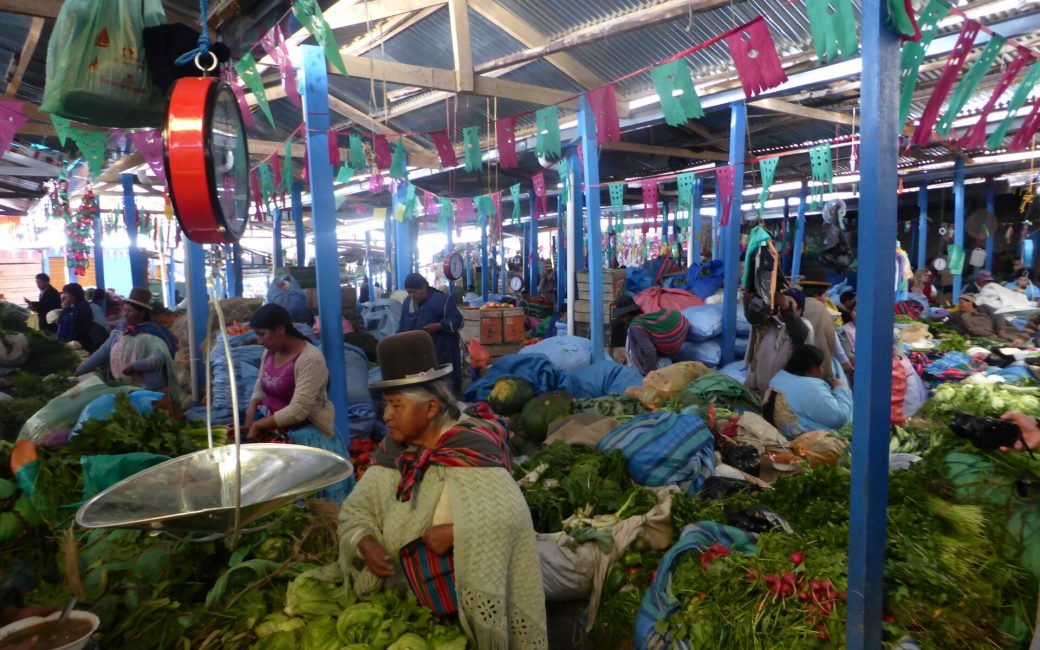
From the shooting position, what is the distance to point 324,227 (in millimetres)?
4949

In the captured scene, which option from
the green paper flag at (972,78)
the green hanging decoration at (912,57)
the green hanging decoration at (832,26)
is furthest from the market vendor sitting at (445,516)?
the green paper flag at (972,78)

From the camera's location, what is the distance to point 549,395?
6.04 meters

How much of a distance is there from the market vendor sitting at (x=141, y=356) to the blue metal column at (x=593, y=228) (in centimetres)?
504

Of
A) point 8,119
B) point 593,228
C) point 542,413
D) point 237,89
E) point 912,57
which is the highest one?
point 237,89

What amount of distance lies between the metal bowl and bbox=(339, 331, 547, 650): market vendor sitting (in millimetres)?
282

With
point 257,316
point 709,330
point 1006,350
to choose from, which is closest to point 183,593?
point 257,316

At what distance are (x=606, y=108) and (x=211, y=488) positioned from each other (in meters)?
4.66

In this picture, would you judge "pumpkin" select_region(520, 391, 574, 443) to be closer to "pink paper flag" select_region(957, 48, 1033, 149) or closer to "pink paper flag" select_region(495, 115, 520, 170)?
"pink paper flag" select_region(495, 115, 520, 170)

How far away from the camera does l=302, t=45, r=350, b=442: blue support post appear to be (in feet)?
16.2

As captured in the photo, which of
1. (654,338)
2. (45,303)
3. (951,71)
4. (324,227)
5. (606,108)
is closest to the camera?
(951,71)

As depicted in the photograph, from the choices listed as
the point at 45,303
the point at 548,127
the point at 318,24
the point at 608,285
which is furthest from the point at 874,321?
the point at 45,303

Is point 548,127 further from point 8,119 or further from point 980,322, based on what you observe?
point 980,322

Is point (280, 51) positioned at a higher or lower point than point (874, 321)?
higher

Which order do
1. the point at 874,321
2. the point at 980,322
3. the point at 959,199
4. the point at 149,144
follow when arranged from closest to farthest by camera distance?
the point at 874,321
the point at 149,144
the point at 980,322
the point at 959,199
